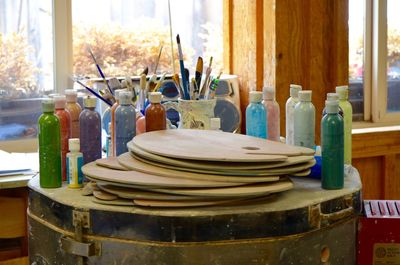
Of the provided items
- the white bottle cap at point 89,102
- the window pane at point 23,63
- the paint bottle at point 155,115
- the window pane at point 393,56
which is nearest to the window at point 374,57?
the window pane at point 393,56

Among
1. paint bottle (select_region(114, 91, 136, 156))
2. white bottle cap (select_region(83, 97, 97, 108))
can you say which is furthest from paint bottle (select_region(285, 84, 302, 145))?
white bottle cap (select_region(83, 97, 97, 108))

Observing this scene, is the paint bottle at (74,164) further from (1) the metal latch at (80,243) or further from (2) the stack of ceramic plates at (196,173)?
(1) the metal latch at (80,243)

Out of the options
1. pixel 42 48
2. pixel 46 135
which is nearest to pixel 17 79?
pixel 42 48

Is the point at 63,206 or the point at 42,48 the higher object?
the point at 42,48

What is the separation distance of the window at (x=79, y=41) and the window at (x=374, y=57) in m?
0.75

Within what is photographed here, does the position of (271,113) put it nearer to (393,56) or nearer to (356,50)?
(356,50)

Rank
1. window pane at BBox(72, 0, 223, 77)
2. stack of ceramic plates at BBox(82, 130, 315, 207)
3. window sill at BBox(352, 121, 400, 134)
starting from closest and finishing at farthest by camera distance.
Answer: stack of ceramic plates at BBox(82, 130, 315, 207) < window pane at BBox(72, 0, 223, 77) < window sill at BBox(352, 121, 400, 134)

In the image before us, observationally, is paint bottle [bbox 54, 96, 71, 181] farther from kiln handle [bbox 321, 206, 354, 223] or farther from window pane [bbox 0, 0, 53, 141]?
window pane [bbox 0, 0, 53, 141]

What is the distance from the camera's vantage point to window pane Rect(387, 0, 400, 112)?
145 inches

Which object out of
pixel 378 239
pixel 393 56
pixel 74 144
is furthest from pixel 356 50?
pixel 74 144

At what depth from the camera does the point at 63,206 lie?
5.17 feet

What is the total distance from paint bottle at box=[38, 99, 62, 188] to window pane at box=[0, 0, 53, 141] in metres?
1.33

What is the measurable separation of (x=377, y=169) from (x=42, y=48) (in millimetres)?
1726

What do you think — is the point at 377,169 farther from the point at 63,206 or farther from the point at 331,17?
the point at 63,206
